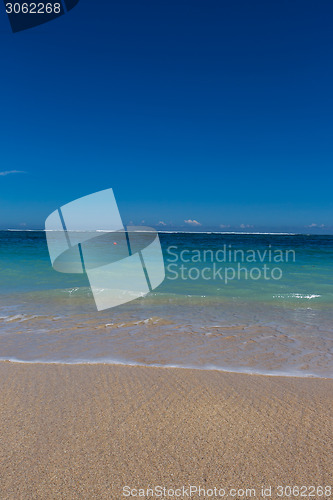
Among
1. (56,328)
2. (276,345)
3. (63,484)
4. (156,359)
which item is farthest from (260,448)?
(56,328)

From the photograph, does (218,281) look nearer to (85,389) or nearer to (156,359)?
(156,359)

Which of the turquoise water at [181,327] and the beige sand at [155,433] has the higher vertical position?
the beige sand at [155,433]

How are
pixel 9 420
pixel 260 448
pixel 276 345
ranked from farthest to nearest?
pixel 276 345, pixel 9 420, pixel 260 448

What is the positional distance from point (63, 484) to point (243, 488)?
1.10 metres

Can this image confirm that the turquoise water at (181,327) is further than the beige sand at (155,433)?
Yes

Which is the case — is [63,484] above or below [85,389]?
above

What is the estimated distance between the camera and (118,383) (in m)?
3.50

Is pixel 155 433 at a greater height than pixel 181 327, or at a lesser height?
greater

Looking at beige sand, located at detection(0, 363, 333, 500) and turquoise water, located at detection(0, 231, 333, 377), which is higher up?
beige sand, located at detection(0, 363, 333, 500)

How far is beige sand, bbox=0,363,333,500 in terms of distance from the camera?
2.05 m

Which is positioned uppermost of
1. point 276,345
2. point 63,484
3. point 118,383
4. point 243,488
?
point 63,484

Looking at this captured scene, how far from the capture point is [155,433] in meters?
2.52

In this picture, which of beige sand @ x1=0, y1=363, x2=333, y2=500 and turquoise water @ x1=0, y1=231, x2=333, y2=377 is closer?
beige sand @ x1=0, y1=363, x2=333, y2=500

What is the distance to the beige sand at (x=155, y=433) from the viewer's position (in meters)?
2.05
